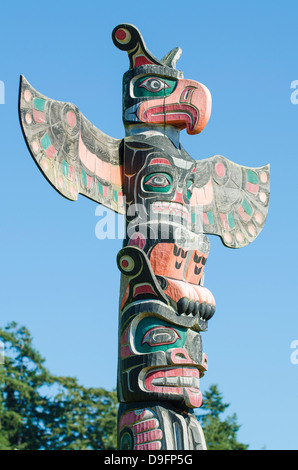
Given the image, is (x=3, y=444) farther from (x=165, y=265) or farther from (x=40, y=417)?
(x=165, y=265)

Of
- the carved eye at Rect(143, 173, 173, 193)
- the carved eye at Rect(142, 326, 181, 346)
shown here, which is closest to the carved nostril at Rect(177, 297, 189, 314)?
the carved eye at Rect(142, 326, 181, 346)

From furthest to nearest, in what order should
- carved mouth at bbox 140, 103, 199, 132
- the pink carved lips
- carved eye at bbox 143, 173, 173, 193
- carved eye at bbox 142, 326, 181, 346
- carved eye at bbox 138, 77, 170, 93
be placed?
carved eye at bbox 138, 77, 170, 93 < carved mouth at bbox 140, 103, 199, 132 < carved eye at bbox 143, 173, 173, 193 < carved eye at bbox 142, 326, 181, 346 < the pink carved lips

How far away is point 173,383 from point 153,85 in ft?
13.4

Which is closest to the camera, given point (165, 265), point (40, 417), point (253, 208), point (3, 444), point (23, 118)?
point (23, 118)

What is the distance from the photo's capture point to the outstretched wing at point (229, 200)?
1185 centimetres

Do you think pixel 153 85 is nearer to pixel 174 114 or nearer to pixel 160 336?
pixel 174 114

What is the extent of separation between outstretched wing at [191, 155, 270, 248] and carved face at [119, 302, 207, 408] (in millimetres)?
2061

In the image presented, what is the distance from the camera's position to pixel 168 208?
34.0 ft

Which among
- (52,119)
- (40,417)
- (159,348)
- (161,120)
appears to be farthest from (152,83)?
(40,417)

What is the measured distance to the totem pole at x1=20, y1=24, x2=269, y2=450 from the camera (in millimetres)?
9430

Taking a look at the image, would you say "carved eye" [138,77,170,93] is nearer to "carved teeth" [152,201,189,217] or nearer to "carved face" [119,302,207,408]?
"carved teeth" [152,201,189,217]

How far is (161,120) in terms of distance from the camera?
10859mm

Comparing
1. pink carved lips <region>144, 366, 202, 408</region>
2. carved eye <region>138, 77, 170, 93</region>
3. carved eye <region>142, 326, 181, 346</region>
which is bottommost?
pink carved lips <region>144, 366, 202, 408</region>
